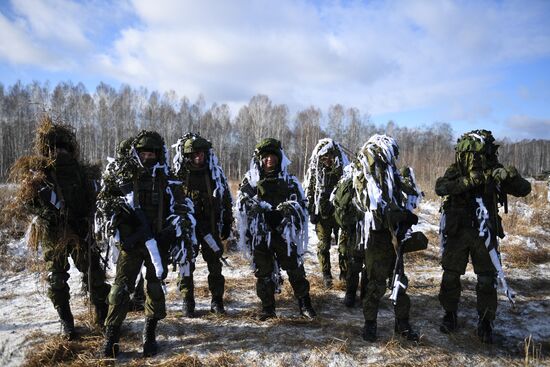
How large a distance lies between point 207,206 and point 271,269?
1.18 m

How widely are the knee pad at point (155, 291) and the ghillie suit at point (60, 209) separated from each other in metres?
1.00

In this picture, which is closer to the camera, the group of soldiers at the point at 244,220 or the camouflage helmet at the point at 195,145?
the group of soldiers at the point at 244,220

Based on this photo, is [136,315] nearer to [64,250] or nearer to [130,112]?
[64,250]

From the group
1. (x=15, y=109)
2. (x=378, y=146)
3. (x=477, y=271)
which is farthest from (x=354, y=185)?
(x=15, y=109)

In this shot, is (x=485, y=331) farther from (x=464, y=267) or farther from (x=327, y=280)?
(x=327, y=280)

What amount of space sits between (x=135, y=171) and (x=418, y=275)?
520 cm

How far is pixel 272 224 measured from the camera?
14.6 feet

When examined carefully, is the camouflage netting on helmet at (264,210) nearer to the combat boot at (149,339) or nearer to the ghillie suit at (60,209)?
the combat boot at (149,339)

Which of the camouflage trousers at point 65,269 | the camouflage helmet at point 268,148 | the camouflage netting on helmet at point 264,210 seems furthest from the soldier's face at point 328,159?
the camouflage trousers at point 65,269

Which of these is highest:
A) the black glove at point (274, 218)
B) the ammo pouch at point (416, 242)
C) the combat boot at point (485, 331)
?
the black glove at point (274, 218)

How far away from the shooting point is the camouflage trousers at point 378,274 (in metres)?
3.89

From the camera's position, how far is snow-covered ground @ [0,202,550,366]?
3.60m

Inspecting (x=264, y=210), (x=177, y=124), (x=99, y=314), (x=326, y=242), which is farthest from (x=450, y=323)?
(x=177, y=124)

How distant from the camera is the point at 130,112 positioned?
38562 mm
